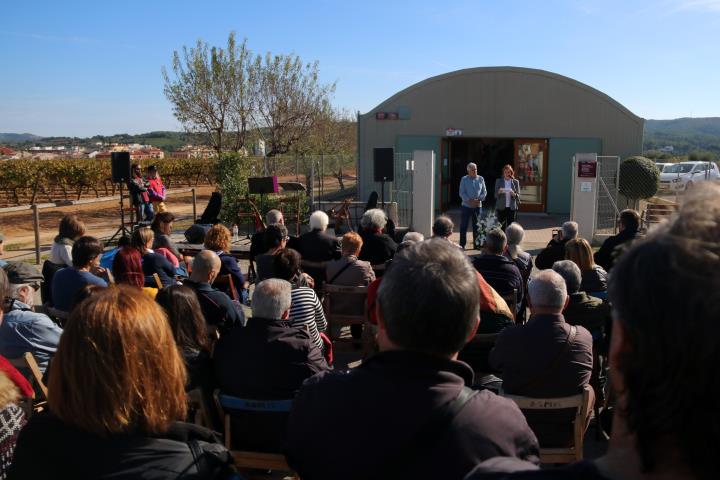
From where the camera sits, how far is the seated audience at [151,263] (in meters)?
5.55

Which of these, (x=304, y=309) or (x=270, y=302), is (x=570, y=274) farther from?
(x=270, y=302)

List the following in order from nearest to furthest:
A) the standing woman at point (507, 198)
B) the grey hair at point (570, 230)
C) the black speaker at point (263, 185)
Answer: the grey hair at point (570, 230)
the standing woman at point (507, 198)
the black speaker at point (263, 185)

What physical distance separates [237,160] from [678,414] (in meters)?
15.4

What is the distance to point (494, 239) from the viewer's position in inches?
207

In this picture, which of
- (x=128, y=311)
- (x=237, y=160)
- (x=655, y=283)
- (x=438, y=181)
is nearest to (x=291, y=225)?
(x=237, y=160)

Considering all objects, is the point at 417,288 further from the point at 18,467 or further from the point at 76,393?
the point at 18,467

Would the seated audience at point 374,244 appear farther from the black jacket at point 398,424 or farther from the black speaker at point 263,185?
the black speaker at point 263,185

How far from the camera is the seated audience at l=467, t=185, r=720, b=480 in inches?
34.6

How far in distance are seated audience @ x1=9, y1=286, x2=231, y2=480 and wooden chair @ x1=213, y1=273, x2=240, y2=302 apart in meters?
3.74

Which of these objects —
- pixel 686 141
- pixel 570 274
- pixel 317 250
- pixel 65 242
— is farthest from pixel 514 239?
pixel 686 141

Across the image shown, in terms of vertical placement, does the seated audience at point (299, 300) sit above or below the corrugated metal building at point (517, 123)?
below

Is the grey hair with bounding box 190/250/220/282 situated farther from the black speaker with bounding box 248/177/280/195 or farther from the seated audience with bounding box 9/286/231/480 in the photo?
the black speaker with bounding box 248/177/280/195

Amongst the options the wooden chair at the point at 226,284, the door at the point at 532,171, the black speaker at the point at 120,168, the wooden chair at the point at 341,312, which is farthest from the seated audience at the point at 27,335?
the door at the point at 532,171

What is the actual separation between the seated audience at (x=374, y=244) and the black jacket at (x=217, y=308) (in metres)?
2.42
